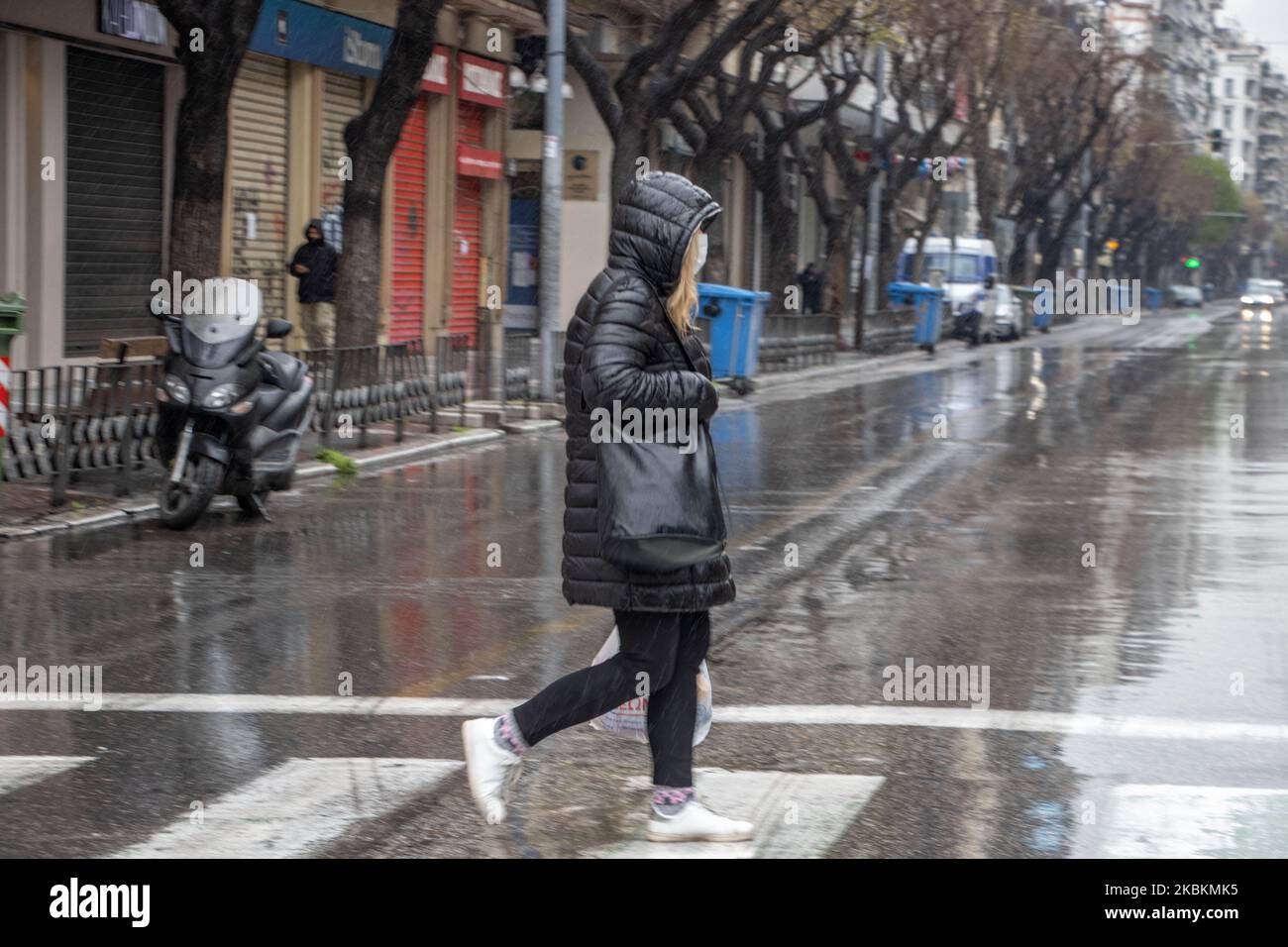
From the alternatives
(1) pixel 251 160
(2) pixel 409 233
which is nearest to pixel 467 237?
(2) pixel 409 233

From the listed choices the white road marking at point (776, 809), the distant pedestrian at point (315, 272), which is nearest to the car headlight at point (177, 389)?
the white road marking at point (776, 809)

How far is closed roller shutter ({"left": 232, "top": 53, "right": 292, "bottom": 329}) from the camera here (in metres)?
22.5

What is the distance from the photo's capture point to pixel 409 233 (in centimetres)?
2739

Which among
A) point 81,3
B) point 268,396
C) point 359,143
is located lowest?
point 268,396

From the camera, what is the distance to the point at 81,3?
1888 cm

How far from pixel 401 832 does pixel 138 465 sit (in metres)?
8.02

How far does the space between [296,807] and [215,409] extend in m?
6.18

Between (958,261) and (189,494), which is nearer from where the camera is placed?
(189,494)

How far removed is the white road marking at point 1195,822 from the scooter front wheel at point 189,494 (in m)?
6.87

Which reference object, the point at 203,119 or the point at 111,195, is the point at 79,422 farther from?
the point at 111,195

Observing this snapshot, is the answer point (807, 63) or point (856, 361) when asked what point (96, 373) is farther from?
point (807, 63)

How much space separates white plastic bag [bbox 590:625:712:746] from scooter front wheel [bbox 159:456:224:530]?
20.5 ft

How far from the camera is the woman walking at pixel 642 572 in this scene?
4945mm

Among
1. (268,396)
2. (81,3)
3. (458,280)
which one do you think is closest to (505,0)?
(458,280)
